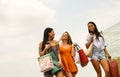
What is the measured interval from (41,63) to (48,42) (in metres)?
0.63

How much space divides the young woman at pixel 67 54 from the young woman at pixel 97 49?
54 cm

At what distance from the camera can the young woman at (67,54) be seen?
12059 mm

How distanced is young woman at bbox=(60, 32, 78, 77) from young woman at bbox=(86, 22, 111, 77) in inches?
21.2

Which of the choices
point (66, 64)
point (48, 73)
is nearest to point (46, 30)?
point (48, 73)

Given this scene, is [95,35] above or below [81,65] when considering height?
→ above

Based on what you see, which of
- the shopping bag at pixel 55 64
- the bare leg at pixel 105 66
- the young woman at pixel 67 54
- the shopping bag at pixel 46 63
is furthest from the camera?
the young woman at pixel 67 54

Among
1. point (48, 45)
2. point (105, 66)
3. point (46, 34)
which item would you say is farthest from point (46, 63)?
point (105, 66)

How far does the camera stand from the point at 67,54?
1207 cm

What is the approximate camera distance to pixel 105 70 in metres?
11.7

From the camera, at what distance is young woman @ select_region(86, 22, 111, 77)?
38.7ft

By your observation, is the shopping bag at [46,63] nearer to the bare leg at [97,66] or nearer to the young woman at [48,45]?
the young woman at [48,45]

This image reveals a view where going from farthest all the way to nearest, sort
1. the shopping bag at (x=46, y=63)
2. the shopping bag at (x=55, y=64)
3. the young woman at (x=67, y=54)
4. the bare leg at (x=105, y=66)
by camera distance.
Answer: the young woman at (x=67, y=54), the bare leg at (x=105, y=66), the shopping bag at (x=46, y=63), the shopping bag at (x=55, y=64)

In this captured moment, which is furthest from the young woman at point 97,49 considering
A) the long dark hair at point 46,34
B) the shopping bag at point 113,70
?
the long dark hair at point 46,34

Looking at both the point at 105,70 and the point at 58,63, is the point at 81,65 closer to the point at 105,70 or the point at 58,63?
the point at 105,70
